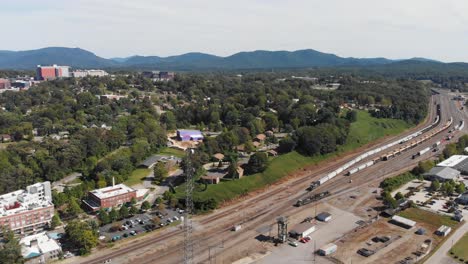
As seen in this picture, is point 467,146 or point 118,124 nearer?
point 467,146

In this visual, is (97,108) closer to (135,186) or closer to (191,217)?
(135,186)

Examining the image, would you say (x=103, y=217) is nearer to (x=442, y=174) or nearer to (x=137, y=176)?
(x=137, y=176)

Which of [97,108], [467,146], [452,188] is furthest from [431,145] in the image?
[97,108]

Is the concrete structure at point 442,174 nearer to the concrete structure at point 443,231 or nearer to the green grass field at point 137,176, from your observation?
the concrete structure at point 443,231

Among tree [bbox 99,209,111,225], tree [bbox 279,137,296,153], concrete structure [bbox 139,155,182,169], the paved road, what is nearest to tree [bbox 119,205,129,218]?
tree [bbox 99,209,111,225]

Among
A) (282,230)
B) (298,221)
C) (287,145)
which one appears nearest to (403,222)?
(298,221)

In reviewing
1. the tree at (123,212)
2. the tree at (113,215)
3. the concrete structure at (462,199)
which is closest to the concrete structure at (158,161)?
the tree at (123,212)
